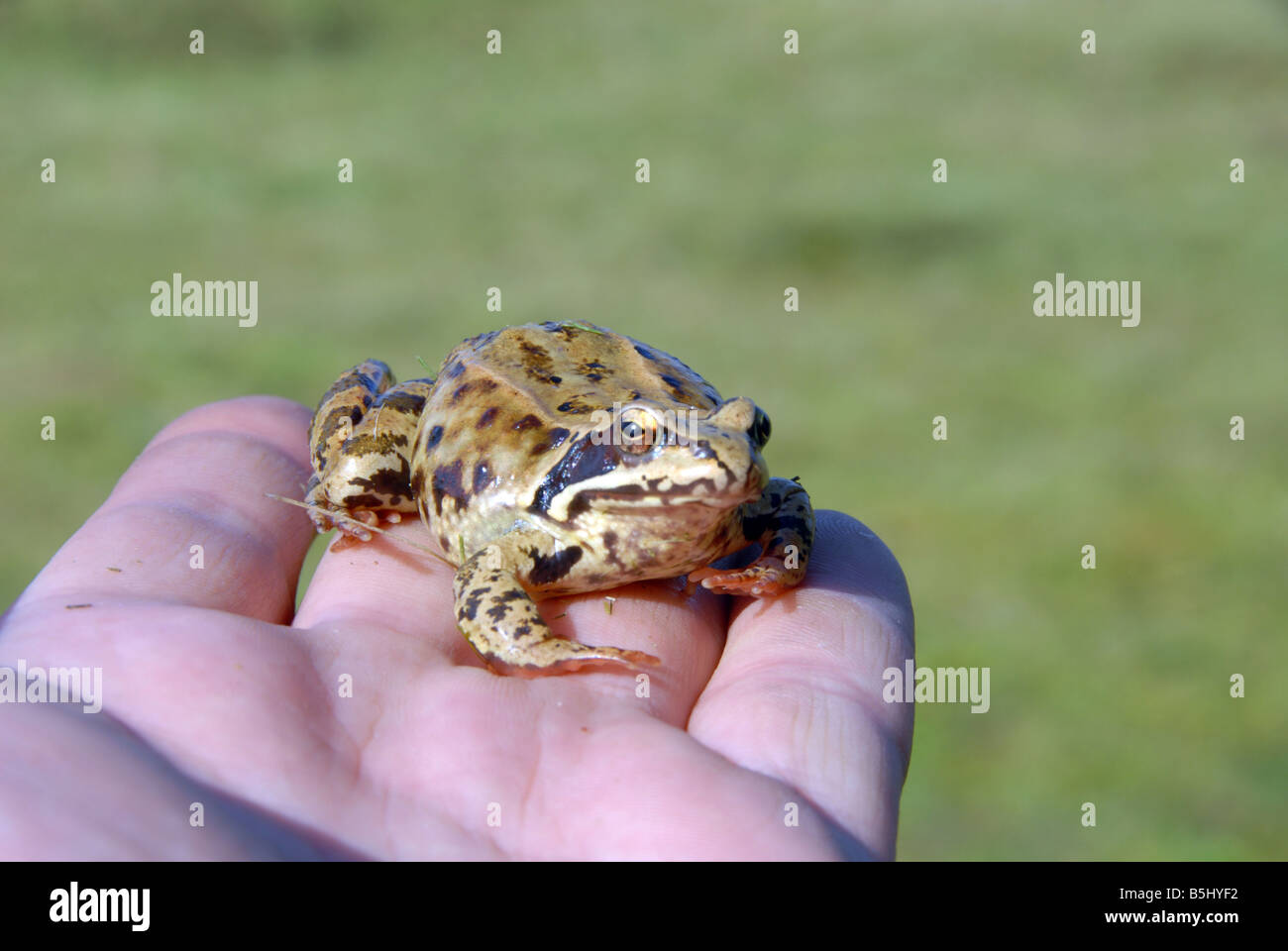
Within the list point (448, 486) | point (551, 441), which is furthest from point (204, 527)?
point (551, 441)

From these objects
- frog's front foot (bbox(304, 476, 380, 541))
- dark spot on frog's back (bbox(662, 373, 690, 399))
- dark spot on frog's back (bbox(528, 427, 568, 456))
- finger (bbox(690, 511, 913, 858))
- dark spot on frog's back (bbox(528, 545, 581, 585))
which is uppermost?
dark spot on frog's back (bbox(662, 373, 690, 399))

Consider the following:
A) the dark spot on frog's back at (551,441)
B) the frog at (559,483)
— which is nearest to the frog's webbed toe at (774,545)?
the frog at (559,483)

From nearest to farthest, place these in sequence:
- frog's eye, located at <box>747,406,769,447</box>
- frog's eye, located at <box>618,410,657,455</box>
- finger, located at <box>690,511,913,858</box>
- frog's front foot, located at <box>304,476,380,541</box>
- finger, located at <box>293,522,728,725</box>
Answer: finger, located at <box>690,511,913,858</box> → finger, located at <box>293,522,728,725</box> → frog's eye, located at <box>618,410,657,455</box> → frog's eye, located at <box>747,406,769,447</box> → frog's front foot, located at <box>304,476,380,541</box>

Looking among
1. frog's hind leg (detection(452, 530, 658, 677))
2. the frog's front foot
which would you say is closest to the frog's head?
frog's hind leg (detection(452, 530, 658, 677))

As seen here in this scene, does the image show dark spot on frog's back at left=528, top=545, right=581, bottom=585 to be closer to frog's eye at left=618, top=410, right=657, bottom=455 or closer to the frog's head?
the frog's head

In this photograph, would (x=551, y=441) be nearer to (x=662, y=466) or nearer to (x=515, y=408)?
(x=515, y=408)
